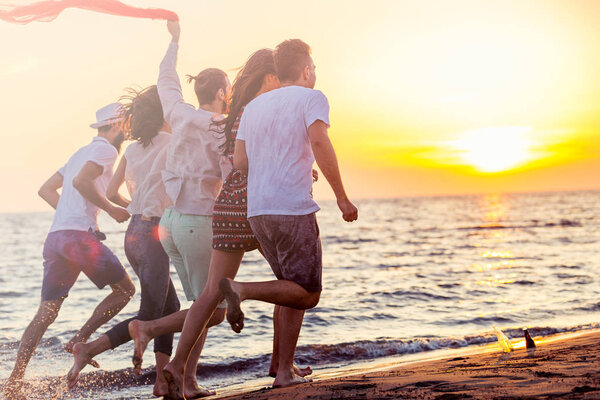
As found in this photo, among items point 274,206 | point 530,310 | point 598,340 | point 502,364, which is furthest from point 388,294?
point 274,206

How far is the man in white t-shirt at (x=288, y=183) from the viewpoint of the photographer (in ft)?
10.8

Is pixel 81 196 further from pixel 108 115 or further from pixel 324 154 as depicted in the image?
pixel 324 154

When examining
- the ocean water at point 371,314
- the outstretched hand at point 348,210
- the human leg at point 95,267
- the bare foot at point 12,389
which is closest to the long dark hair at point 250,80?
the outstretched hand at point 348,210

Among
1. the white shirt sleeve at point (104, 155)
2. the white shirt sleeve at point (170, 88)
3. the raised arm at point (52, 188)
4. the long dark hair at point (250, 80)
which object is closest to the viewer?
the long dark hair at point (250, 80)

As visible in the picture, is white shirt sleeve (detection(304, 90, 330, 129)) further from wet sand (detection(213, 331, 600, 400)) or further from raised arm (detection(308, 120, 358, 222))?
wet sand (detection(213, 331, 600, 400))

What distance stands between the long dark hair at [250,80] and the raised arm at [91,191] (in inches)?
49.1

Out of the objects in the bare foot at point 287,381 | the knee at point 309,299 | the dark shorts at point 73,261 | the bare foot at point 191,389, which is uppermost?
the dark shorts at point 73,261

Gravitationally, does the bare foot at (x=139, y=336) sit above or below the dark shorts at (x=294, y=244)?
below

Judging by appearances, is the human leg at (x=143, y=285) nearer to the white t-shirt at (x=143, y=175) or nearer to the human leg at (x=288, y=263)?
the white t-shirt at (x=143, y=175)

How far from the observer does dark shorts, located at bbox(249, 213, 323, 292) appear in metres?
3.33

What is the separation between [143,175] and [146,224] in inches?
15.0

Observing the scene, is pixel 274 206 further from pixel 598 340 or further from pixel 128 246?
pixel 598 340

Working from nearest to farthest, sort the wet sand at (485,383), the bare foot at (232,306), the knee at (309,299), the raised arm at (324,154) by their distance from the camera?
the wet sand at (485,383) → the bare foot at (232,306) → the raised arm at (324,154) → the knee at (309,299)

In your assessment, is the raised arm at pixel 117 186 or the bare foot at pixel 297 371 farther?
the raised arm at pixel 117 186
